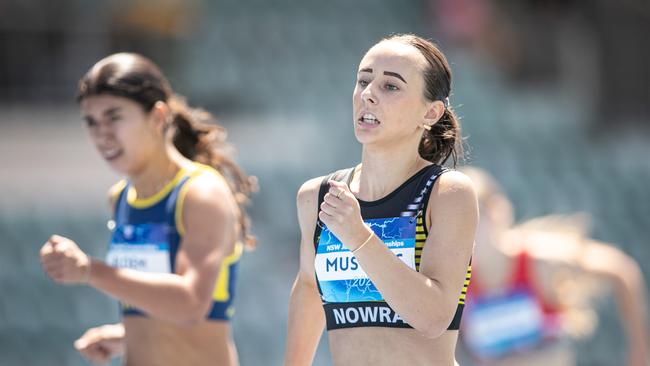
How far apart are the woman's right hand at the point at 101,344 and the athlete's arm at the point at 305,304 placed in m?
1.16

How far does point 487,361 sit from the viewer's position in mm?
6113

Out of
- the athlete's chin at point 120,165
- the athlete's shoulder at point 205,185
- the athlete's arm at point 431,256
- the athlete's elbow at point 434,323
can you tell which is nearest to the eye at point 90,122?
the athlete's chin at point 120,165

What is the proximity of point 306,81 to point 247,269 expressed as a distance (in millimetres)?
3168

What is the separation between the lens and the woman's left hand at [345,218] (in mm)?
2854

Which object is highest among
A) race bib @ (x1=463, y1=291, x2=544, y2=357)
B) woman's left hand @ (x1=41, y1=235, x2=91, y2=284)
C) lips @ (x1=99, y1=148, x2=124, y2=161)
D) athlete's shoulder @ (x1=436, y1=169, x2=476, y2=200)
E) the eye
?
the eye

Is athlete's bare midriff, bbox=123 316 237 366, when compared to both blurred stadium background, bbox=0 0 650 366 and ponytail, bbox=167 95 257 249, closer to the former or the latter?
ponytail, bbox=167 95 257 249

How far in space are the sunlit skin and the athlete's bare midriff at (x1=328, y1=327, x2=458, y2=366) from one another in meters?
0.82

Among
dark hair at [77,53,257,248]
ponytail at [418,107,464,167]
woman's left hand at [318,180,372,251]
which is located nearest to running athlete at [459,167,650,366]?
dark hair at [77,53,257,248]

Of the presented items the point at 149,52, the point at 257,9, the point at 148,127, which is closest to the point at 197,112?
the point at 148,127

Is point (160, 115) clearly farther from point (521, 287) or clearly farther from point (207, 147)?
point (521, 287)

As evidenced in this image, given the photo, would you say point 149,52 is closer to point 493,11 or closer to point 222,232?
point 493,11

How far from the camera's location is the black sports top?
311 centimetres

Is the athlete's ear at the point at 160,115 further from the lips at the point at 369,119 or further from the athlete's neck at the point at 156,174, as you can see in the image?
the lips at the point at 369,119

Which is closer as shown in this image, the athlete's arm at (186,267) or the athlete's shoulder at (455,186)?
the athlete's shoulder at (455,186)
